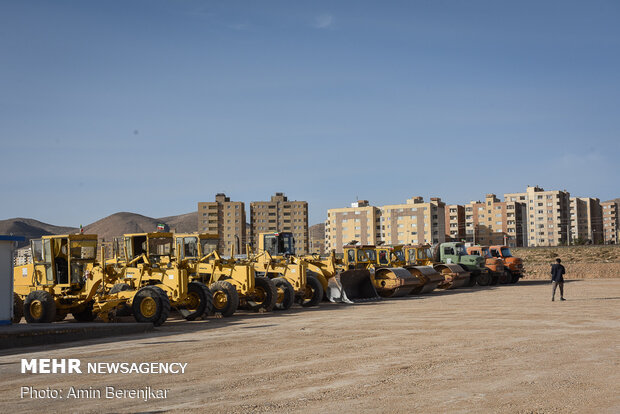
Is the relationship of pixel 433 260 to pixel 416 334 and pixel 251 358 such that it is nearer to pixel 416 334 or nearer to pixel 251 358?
pixel 416 334

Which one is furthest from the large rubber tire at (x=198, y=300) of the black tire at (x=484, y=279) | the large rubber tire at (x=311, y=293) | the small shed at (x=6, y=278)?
the black tire at (x=484, y=279)

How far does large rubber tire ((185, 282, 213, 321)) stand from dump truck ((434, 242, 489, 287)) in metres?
21.3

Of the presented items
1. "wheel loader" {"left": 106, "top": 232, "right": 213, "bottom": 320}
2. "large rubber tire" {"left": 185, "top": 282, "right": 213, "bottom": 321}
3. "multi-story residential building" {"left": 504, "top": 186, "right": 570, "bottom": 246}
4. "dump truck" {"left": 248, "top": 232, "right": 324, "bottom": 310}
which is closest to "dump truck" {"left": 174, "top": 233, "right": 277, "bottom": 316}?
"wheel loader" {"left": 106, "top": 232, "right": 213, "bottom": 320}

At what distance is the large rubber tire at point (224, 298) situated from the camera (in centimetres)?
2027

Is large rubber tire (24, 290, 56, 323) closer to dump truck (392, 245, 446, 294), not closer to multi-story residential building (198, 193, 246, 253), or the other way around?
dump truck (392, 245, 446, 294)

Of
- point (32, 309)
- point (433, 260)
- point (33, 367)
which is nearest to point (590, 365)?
point (33, 367)

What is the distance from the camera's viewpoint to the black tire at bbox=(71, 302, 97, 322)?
1944 cm

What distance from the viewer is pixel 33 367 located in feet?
36.6

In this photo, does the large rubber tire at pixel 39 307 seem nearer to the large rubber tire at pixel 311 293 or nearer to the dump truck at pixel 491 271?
the large rubber tire at pixel 311 293

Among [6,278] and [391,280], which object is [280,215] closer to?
[391,280]

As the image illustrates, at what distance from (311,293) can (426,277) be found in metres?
8.46

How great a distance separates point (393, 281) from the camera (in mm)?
29172

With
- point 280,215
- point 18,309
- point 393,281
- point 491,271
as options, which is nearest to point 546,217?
point 280,215

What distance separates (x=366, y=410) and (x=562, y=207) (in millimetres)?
151211
